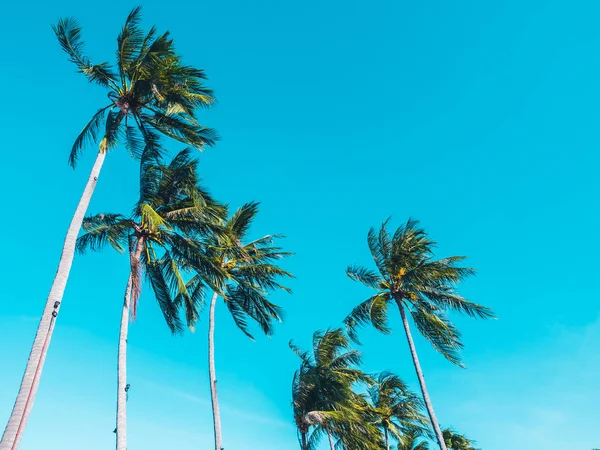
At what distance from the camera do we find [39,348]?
28.8 ft

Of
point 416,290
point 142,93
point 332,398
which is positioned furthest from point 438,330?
point 142,93

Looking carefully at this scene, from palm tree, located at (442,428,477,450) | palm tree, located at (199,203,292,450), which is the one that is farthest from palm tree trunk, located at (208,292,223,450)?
palm tree, located at (442,428,477,450)

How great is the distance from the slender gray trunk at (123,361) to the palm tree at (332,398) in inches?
444

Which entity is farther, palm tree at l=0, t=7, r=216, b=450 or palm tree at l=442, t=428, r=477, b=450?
palm tree at l=442, t=428, r=477, b=450

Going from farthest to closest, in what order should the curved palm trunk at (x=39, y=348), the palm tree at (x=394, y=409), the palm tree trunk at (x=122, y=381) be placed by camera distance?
the palm tree at (x=394, y=409), the palm tree trunk at (x=122, y=381), the curved palm trunk at (x=39, y=348)

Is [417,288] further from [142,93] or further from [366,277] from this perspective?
[142,93]

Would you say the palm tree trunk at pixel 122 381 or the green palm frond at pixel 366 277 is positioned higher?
the green palm frond at pixel 366 277

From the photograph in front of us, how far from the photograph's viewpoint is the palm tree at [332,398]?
68.7ft

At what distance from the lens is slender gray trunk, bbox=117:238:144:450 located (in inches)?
454

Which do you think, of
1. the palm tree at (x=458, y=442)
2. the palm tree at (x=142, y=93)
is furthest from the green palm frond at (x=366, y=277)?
the palm tree at (x=458, y=442)

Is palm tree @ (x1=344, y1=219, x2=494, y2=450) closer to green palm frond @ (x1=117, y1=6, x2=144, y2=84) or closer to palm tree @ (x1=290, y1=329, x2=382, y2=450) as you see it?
palm tree @ (x1=290, y1=329, x2=382, y2=450)

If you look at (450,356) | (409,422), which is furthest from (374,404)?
(450,356)

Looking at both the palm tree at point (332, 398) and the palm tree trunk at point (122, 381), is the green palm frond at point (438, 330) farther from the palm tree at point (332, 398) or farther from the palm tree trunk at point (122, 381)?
the palm tree trunk at point (122, 381)

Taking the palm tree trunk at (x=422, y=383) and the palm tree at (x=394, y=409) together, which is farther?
the palm tree at (x=394, y=409)
